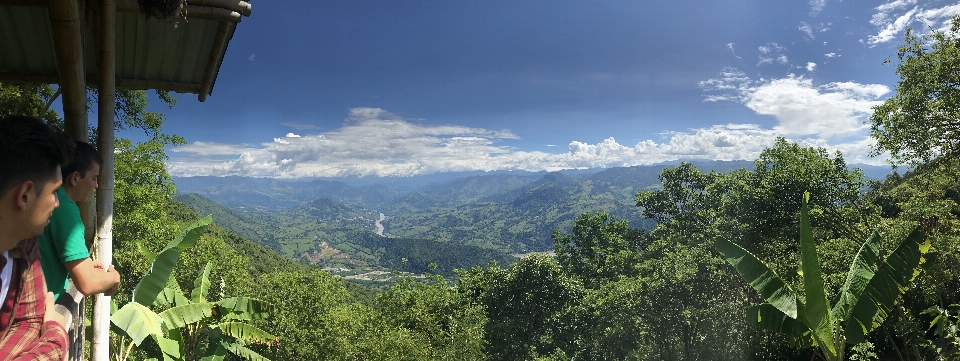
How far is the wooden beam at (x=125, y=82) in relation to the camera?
3.95 m

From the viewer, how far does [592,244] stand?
26234mm

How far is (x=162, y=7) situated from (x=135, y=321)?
2.85 meters

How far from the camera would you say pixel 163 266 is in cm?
365

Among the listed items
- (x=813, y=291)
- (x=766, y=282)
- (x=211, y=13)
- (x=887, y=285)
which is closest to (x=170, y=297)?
(x=211, y=13)

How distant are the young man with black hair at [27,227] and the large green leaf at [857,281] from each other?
7193mm

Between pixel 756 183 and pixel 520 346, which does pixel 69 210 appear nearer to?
pixel 756 183

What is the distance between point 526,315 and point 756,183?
12.5 metres

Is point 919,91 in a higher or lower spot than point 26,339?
higher

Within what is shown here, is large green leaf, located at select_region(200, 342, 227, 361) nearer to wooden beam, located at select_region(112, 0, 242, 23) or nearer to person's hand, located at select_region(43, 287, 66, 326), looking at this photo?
wooden beam, located at select_region(112, 0, 242, 23)

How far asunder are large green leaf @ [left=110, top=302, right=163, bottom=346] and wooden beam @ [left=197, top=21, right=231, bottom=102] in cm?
208

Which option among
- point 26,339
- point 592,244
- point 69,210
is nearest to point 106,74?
point 69,210

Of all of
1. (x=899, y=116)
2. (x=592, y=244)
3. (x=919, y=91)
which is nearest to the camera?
(x=919, y=91)

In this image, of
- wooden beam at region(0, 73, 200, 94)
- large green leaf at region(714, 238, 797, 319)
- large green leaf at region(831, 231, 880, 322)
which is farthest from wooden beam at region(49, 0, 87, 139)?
large green leaf at region(831, 231, 880, 322)

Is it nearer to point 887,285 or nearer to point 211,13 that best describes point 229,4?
point 211,13
